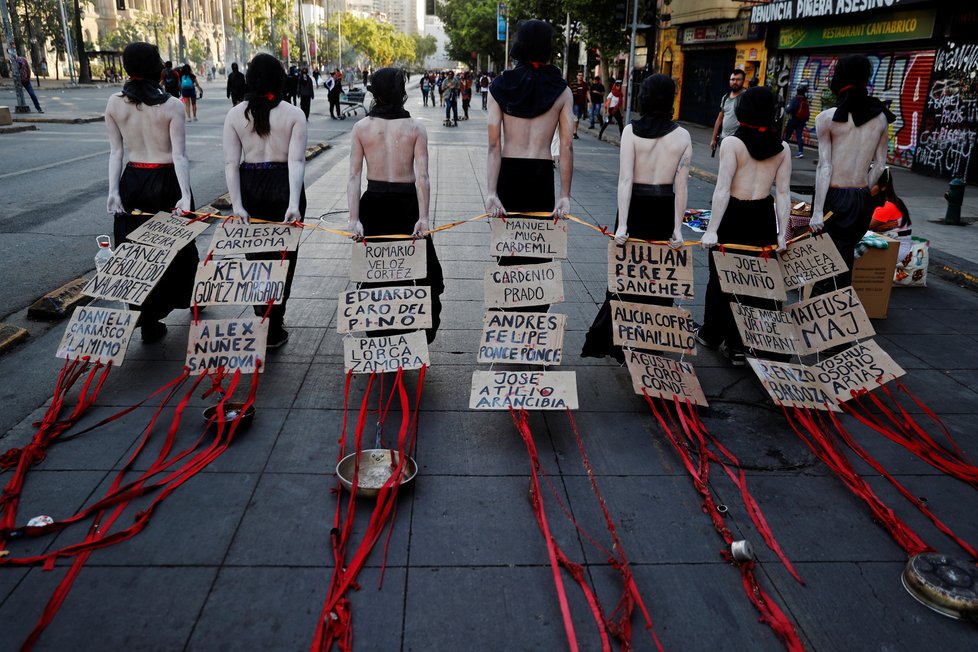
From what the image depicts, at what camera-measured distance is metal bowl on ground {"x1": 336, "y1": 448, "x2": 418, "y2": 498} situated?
346cm

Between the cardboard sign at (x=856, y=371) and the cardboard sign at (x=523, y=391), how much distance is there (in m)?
1.76

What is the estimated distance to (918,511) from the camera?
3535mm

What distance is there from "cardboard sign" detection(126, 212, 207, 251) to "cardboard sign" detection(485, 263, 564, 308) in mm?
2045

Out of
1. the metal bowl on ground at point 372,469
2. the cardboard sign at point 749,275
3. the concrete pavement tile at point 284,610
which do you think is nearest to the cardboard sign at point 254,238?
the metal bowl on ground at point 372,469

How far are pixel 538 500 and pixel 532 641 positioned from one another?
0.86 m

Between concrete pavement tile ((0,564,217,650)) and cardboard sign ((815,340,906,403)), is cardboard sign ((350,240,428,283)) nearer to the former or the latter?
concrete pavement tile ((0,564,217,650))

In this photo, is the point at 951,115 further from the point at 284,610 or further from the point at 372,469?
the point at 284,610

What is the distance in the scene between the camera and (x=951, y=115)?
14.6 meters

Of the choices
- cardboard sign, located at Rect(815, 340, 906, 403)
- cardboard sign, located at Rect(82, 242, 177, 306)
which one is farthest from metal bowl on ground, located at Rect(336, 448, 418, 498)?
cardboard sign, located at Rect(815, 340, 906, 403)

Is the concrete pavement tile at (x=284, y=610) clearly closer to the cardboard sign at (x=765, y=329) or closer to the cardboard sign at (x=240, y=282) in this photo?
the cardboard sign at (x=240, y=282)

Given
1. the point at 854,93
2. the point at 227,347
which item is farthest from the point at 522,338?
the point at 854,93

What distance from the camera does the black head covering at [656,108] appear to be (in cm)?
441

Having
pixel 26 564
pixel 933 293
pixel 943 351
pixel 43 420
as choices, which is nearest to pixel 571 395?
pixel 26 564

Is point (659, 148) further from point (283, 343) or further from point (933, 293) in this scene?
point (933, 293)
